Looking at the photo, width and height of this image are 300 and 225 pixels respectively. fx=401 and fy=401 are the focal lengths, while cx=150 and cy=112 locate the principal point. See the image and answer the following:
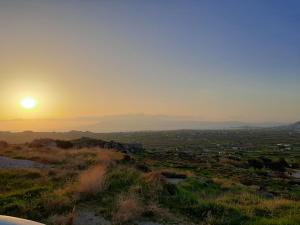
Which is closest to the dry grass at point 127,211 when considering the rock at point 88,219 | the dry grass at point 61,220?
the rock at point 88,219

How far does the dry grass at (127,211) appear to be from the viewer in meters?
13.6

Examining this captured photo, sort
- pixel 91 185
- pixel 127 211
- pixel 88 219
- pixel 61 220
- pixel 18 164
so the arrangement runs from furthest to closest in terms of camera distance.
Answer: pixel 18 164, pixel 91 185, pixel 127 211, pixel 88 219, pixel 61 220

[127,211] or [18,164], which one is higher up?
[18,164]

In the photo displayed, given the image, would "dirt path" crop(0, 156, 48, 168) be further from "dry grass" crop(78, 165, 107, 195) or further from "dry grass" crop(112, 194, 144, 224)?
"dry grass" crop(112, 194, 144, 224)

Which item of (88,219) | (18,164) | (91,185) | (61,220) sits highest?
(91,185)

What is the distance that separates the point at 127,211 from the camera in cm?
1410

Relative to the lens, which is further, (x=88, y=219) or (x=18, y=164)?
(x=18, y=164)

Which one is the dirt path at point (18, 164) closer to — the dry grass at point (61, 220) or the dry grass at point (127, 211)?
the dry grass at point (127, 211)

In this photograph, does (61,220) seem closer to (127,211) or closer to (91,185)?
(127,211)

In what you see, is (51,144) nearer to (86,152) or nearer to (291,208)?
(86,152)

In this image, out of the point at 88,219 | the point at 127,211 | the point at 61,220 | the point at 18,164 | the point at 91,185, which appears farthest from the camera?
the point at 18,164

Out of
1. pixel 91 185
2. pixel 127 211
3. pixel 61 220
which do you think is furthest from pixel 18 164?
pixel 61 220

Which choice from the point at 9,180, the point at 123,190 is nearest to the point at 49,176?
the point at 9,180

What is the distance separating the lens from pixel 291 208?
54.7 ft
